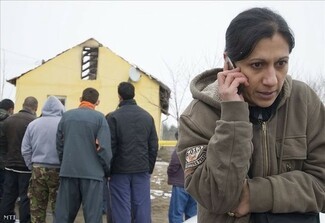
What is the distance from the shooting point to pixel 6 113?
22.4 feet

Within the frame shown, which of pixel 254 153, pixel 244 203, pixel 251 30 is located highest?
pixel 251 30

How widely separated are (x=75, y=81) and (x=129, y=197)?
1728cm

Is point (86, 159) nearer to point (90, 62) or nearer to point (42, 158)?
point (42, 158)

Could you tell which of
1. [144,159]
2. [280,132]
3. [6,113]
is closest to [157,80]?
[6,113]

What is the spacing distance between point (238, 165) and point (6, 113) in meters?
6.27

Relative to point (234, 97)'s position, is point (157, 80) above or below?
above

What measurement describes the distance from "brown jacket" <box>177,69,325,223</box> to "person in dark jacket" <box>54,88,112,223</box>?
12.1 ft

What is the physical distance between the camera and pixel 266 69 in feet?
4.36

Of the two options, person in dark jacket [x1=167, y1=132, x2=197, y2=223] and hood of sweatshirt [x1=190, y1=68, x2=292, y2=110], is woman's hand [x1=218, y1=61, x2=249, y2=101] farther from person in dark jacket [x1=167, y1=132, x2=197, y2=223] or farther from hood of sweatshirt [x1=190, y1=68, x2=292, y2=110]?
person in dark jacket [x1=167, y1=132, x2=197, y2=223]

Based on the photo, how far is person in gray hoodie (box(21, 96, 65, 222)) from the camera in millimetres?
5484

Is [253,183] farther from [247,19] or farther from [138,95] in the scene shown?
[138,95]

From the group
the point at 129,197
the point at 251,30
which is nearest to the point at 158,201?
the point at 129,197

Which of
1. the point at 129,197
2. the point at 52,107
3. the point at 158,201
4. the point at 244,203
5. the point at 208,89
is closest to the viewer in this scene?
the point at 244,203

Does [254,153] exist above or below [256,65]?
below
